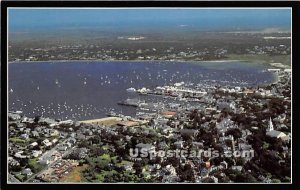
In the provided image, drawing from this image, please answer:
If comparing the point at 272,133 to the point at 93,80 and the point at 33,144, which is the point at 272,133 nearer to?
the point at 93,80

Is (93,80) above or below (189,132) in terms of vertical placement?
above

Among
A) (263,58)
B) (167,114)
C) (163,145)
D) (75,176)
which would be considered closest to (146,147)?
(163,145)

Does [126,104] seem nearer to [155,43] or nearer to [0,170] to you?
[155,43]

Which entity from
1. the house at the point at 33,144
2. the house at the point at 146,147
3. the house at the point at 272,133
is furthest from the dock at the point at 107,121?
the house at the point at 272,133

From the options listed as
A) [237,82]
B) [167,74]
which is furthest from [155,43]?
[237,82]

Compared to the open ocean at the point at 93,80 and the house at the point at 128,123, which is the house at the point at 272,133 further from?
the house at the point at 128,123

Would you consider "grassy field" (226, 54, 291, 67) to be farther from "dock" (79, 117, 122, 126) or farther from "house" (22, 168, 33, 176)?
"house" (22, 168, 33, 176)

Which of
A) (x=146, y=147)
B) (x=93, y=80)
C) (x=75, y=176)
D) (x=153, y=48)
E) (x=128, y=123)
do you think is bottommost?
(x=75, y=176)

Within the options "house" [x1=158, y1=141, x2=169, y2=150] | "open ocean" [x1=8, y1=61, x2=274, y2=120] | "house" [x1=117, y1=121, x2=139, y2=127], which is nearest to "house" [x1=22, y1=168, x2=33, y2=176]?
"open ocean" [x1=8, y1=61, x2=274, y2=120]
